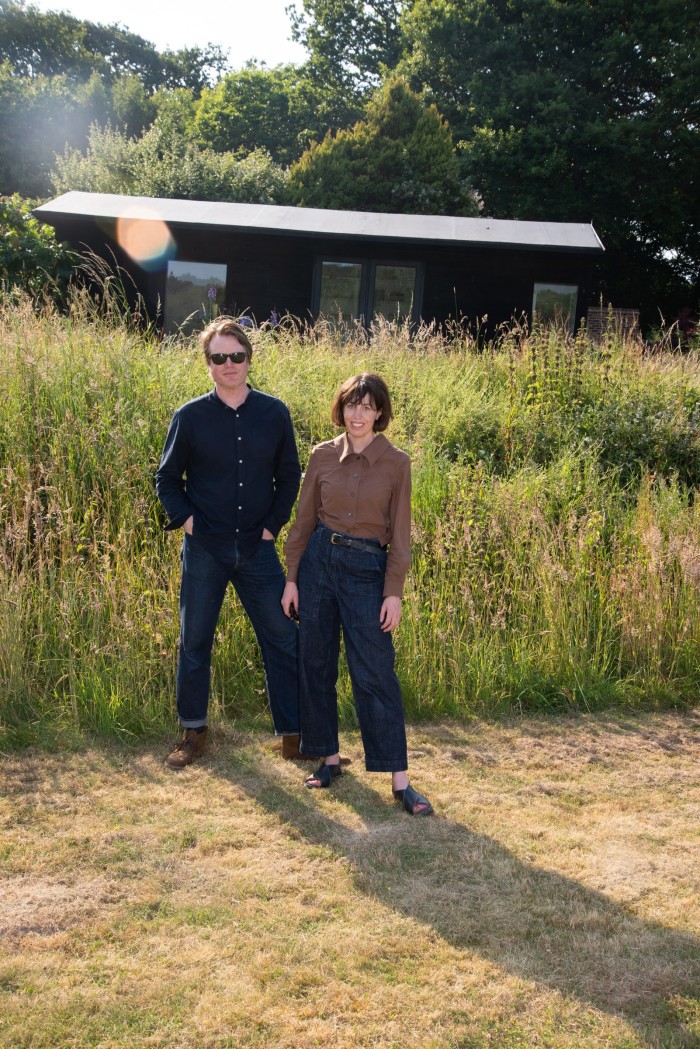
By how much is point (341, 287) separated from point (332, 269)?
0.33 metres

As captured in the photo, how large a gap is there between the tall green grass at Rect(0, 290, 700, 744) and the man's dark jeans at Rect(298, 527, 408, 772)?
110cm

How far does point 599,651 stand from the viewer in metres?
5.30

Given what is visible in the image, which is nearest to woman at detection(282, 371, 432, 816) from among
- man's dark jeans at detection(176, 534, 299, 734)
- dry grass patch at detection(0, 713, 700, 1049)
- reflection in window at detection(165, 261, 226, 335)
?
man's dark jeans at detection(176, 534, 299, 734)

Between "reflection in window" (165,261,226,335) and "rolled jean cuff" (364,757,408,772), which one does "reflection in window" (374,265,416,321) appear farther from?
"rolled jean cuff" (364,757,408,772)

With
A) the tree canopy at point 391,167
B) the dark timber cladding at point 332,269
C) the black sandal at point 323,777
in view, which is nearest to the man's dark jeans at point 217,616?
the black sandal at point 323,777

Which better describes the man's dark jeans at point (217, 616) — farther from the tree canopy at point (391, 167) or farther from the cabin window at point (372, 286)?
the tree canopy at point (391, 167)

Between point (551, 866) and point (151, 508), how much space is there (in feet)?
10.6

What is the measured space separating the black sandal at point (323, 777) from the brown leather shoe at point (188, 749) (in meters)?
0.54

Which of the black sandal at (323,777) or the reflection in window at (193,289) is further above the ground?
the reflection in window at (193,289)

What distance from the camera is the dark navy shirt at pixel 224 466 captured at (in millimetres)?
3805

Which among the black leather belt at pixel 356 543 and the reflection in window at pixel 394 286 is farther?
the reflection in window at pixel 394 286

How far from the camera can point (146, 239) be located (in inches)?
576

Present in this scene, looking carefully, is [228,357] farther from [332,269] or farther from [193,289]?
[193,289]

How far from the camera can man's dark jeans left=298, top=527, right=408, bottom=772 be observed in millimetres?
3547
